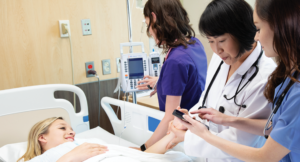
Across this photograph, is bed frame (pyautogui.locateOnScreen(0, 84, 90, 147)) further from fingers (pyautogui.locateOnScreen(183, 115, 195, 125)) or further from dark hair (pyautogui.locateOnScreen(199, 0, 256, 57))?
dark hair (pyautogui.locateOnScreen(199, 0, 256, 57))

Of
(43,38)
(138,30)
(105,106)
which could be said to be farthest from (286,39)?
(138,30)

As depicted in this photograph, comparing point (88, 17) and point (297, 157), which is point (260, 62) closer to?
point (297, 157)

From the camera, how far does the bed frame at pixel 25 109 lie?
1813 millimetres

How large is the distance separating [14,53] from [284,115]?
2.21 metres

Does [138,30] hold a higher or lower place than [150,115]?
higher

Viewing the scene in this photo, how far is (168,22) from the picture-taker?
152 centimetres

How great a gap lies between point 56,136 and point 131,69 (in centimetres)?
84

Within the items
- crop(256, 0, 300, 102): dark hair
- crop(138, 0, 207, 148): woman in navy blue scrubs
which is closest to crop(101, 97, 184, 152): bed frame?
crop(138, 0, 207, 148): woman in navy blue scrubs

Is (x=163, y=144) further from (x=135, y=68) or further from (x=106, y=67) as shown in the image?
(x=106, y=67)

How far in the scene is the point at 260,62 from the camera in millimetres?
1130

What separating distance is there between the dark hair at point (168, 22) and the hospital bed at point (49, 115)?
21.3 inches

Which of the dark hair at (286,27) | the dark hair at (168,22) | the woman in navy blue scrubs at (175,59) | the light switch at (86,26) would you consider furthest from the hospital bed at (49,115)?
the dark hair at (286,27)

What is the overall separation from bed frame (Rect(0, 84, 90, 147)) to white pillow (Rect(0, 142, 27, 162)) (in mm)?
154

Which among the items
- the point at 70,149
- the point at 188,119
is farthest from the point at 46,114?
the point at 188,119
